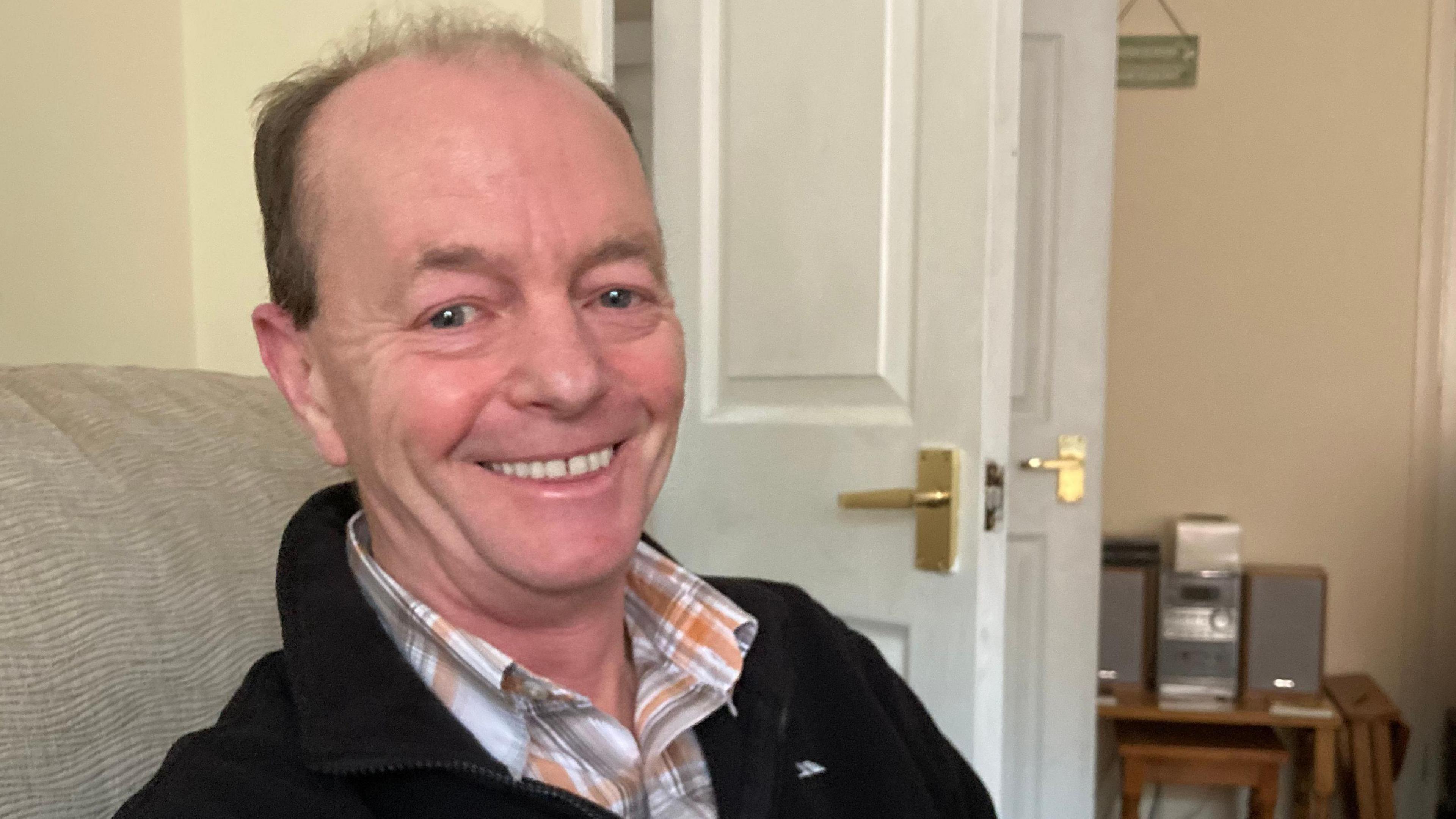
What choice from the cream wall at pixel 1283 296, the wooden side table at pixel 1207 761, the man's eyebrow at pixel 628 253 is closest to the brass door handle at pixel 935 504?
the man's eyebrow at pixel 628 253

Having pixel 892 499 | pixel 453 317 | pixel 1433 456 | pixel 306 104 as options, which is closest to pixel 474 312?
pixel 453 317

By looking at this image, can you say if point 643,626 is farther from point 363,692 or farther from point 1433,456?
point 1433,456

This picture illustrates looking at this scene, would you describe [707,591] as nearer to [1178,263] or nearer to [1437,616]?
[1178,263]

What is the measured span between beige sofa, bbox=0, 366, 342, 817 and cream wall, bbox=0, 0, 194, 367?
0.43 metres

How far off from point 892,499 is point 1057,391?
2.97ft

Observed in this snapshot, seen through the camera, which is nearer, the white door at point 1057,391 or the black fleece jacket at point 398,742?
the black fleece jacket at point 398,742

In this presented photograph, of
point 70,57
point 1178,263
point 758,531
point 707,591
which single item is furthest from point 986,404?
point 1178,263

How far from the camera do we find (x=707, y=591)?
926 mm

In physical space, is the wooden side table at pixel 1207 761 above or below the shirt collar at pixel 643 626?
below

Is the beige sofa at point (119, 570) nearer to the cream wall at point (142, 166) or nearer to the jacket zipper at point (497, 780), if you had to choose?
the jacket zipper at point (497, 780)

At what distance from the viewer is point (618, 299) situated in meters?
0.81

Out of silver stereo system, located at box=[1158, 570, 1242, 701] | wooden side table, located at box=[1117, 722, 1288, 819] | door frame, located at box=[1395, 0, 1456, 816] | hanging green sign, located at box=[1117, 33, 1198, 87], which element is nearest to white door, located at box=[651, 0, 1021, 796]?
wooden side table, located at box=[1117, 722, 1288, 819]

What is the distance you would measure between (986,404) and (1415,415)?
1.79 metres

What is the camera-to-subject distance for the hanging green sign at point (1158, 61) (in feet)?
8.45
